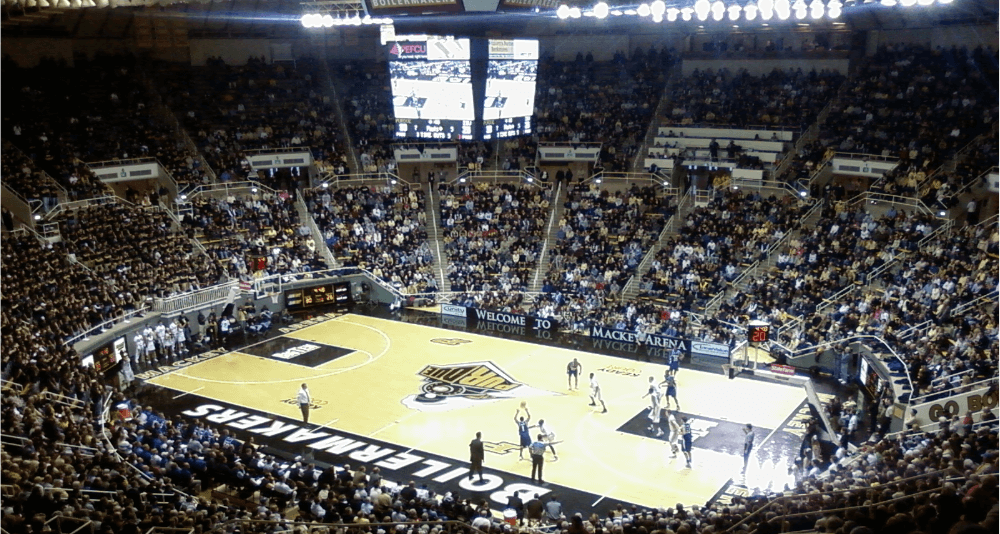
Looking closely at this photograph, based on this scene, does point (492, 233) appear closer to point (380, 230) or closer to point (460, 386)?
point (380, 230)

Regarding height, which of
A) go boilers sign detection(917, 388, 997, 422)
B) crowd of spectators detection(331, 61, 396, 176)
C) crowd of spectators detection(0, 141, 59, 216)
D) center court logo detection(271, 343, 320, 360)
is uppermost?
crowd of spectators detection(331, 61, 396, 176)

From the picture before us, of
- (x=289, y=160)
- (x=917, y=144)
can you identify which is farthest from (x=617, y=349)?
(x=289, y=160)

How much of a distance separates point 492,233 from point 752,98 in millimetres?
14637

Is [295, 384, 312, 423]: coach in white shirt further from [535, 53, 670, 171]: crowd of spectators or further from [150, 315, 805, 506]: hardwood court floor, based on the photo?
[535, 53, 670, 171]: crowd of spectators

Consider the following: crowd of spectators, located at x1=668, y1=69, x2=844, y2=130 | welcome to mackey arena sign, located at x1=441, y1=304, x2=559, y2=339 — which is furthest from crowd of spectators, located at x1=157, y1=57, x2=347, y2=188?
crowd of spectators, located at x1=668, y1=69, x2=844, y2=130

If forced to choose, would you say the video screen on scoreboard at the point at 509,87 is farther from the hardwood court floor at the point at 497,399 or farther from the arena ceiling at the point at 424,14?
the hardwood court floor at the point at 497,399

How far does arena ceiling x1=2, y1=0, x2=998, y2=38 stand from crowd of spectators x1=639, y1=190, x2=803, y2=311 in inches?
317

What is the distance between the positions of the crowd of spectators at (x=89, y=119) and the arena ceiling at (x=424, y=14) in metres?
2.04

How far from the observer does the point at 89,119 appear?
42719 millimetres

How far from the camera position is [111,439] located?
2070cm

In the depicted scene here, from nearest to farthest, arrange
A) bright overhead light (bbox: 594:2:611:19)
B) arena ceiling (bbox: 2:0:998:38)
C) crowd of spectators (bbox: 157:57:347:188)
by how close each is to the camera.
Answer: arena ceiling (bbox: 2:0:998:38) < bright overhead light (bbox: 594:2:611:19) < crowd of spectators (bbox: 157:57:347:188)

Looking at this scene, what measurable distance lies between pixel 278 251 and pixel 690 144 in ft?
64.7

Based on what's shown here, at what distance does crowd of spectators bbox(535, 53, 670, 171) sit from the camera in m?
45.9

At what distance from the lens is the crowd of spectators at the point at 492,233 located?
127ft
